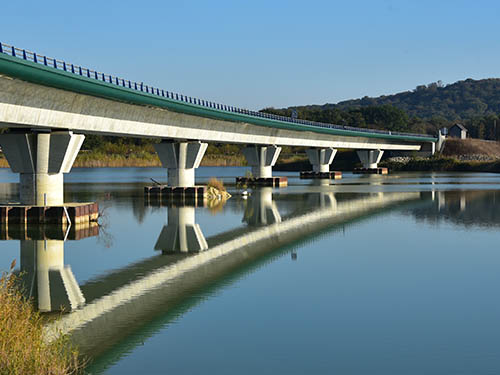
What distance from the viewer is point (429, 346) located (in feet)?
53.5

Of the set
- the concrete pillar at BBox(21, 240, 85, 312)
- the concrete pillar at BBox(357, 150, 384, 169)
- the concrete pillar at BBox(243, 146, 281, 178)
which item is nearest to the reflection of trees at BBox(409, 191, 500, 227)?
the concrete pillar at BBox(21, 240, 85, 312)

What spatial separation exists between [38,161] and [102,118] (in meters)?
8.21

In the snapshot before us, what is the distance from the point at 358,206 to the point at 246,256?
97.2ft

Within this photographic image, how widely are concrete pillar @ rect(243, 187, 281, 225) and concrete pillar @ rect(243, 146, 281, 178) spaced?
82.4 feet

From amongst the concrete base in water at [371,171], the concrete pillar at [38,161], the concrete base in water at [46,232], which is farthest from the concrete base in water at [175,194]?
the concrete base in water at [371,171]

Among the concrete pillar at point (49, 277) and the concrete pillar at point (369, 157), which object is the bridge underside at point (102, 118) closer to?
the concrete pillar at point (49, 277)

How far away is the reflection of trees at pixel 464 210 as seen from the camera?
4655 centimetres

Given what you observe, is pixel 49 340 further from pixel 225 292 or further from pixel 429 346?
pixel 429 346

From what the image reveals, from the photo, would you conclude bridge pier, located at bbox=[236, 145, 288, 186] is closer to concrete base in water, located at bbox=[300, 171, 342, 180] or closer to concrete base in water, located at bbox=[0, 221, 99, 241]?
concrete base in water, located at bbox=[300, 171, 342, 180]

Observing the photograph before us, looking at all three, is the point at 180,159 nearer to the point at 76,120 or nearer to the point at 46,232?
the point at 76,120

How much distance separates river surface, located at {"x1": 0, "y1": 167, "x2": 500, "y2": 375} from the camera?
15.6m

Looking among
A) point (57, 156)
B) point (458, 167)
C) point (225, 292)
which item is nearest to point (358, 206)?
point (57, 156)

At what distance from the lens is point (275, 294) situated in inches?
890

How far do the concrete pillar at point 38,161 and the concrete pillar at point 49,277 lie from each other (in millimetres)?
8127
